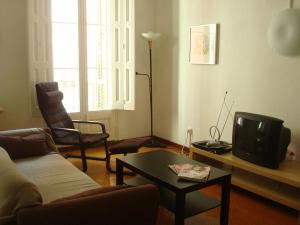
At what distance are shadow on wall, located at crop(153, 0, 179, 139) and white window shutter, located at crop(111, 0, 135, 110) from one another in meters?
0.55

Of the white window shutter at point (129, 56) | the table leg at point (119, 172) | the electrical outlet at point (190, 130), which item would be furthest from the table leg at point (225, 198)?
the white window shutter at point (129, 56)

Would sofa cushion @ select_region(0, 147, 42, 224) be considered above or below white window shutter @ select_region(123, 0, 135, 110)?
below

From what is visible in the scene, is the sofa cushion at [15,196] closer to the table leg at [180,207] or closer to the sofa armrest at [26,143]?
the table leg at [180,207]

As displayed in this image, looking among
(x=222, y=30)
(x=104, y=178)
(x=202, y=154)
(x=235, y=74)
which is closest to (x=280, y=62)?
(x=235, y=74)

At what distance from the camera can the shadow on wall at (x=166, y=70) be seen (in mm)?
4863

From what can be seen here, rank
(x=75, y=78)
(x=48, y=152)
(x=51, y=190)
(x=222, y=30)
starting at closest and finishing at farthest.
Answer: (x=51, y=190) < (x=48, y=152) < (x=222, y=30) < (x=75, y=78)

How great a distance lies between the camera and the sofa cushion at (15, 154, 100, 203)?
2264 mm

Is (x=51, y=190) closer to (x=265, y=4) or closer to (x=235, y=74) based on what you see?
(x=235, y=74)

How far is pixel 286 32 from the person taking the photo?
123 inches

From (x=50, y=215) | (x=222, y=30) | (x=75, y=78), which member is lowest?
(x=50, y=215)

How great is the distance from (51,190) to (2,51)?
253 cm

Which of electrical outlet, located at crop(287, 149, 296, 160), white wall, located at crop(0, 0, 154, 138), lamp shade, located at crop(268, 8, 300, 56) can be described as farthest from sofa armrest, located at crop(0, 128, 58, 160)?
lamp shade, located at crop(268, 8, 300, 56)

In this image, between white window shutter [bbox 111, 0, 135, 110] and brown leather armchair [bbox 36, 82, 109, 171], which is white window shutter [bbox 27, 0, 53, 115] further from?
white window shutter [bbox 111, 0, 135, 110]

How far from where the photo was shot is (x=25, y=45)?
4.24m
